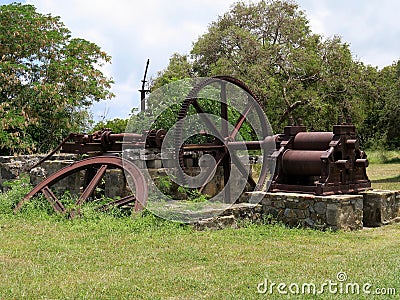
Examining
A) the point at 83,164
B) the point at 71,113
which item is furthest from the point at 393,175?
the point at 83,164

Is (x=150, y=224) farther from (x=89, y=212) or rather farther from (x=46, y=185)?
(x=46, y=185)

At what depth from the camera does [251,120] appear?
12.9 meters

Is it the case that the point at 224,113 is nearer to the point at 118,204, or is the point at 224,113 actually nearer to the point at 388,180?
the point at 118,204

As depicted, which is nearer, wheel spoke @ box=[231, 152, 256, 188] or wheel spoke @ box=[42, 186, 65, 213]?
wheel spoke @ box=[42, 186, 65, 213]

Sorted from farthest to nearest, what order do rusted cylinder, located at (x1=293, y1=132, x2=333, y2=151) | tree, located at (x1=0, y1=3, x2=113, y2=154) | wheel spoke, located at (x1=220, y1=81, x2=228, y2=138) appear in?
tree, located at (x1=0, y1=3, x2=113, y2=154) → wheel spoke, located at (x1=220, y1=81, x2=228, y2=138) → rusted cylinder, located at (x1=293, y1=132, x2=333, y2=151)

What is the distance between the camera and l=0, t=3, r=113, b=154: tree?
16969 mm

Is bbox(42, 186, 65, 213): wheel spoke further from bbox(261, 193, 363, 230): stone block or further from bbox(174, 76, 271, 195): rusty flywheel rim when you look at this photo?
bbox(261, 193, 363, 230): stone block

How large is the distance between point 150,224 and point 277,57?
17.7 meters

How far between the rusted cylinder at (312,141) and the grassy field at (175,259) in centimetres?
143

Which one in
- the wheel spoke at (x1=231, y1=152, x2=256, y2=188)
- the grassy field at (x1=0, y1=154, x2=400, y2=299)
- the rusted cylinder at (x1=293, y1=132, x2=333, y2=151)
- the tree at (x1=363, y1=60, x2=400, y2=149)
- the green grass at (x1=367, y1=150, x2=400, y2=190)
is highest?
the tree at (x1=363, y1=60, x2=400, y2=149)

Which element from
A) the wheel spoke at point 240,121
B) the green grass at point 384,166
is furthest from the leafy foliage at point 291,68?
the wheel spoke at point 240,121

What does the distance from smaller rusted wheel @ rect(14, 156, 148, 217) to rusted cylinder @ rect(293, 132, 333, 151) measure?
2.47m

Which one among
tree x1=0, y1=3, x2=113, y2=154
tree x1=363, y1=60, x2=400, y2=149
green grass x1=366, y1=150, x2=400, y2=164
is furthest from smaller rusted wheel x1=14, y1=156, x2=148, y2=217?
green grass x1=366, y1=150, x2=400, y2=164

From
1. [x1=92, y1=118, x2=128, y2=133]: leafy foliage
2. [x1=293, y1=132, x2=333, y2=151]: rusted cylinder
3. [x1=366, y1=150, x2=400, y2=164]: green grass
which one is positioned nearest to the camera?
[x1=293, y1=132, x2=333, y2=151]: rusted cylinder
